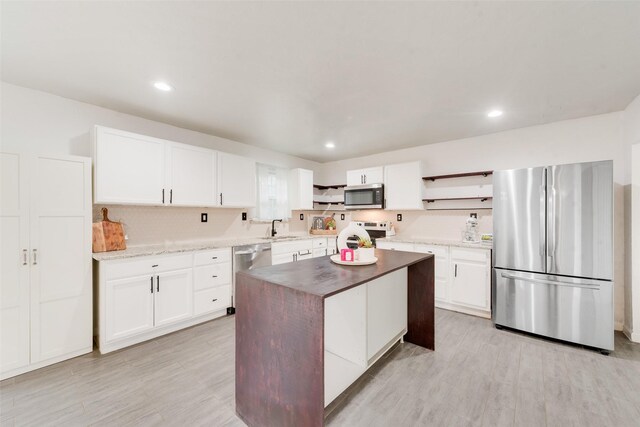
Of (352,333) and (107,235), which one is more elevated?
(107,235)

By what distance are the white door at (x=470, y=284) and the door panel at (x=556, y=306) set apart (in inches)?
9.6

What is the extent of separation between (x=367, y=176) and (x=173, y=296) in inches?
134

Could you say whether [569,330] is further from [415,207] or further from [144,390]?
[144,390]

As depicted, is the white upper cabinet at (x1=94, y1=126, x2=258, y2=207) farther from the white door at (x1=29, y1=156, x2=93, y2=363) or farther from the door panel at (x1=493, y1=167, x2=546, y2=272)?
the door panel at (x1=493, y1=167, x2=546, y2=272)

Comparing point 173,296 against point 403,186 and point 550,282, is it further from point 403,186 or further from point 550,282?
point 550,282

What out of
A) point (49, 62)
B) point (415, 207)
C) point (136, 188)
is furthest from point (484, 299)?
point (49, 62)

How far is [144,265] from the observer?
8.77ft

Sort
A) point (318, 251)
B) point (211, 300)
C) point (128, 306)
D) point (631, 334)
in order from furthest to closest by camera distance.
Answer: point (318, 251) < point (211, 300) < point (631, 334) < point (128, 306)

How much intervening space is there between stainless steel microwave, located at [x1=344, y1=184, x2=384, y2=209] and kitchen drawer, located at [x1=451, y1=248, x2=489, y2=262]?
4.44 ft

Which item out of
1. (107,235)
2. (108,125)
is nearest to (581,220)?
(107,235)

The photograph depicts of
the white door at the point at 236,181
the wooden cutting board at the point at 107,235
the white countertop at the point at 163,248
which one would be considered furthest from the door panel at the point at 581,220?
the wooden cutting board at the point at 107,235

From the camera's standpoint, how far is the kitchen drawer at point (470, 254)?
3312 mm

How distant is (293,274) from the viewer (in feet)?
5.74

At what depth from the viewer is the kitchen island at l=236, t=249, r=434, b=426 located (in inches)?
53.3
